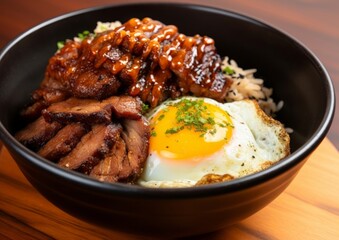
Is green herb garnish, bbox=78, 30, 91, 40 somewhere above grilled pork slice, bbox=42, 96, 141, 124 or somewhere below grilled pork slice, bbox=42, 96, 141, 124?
above

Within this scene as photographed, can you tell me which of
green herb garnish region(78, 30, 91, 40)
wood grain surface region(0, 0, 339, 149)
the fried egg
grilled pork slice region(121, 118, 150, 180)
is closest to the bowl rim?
the fried egg

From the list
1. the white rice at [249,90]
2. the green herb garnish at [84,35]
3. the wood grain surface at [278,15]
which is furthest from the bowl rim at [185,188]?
the wood grain surface at [278,15]

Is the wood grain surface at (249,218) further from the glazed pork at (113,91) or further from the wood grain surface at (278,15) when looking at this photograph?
the wood grain surface at (278,15)

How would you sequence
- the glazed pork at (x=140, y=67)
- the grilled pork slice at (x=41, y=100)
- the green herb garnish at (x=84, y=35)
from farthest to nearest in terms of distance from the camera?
the green herb garnish at (x=84, y=35), the grilled pork slice at (x=41, y=100), the glazed pork at (x=140, y=67)

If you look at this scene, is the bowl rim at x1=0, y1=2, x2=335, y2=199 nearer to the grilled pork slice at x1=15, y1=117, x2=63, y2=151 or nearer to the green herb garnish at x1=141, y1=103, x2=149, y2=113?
the grilled pork slice at x1=15, y1=117, x2=63, y2=151

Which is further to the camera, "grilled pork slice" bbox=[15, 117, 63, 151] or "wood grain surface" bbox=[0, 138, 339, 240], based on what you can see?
"grilled pork slice" bbox=[15, 117, 63, 151]

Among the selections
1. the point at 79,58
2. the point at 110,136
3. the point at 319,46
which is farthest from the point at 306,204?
the point at 319,46
